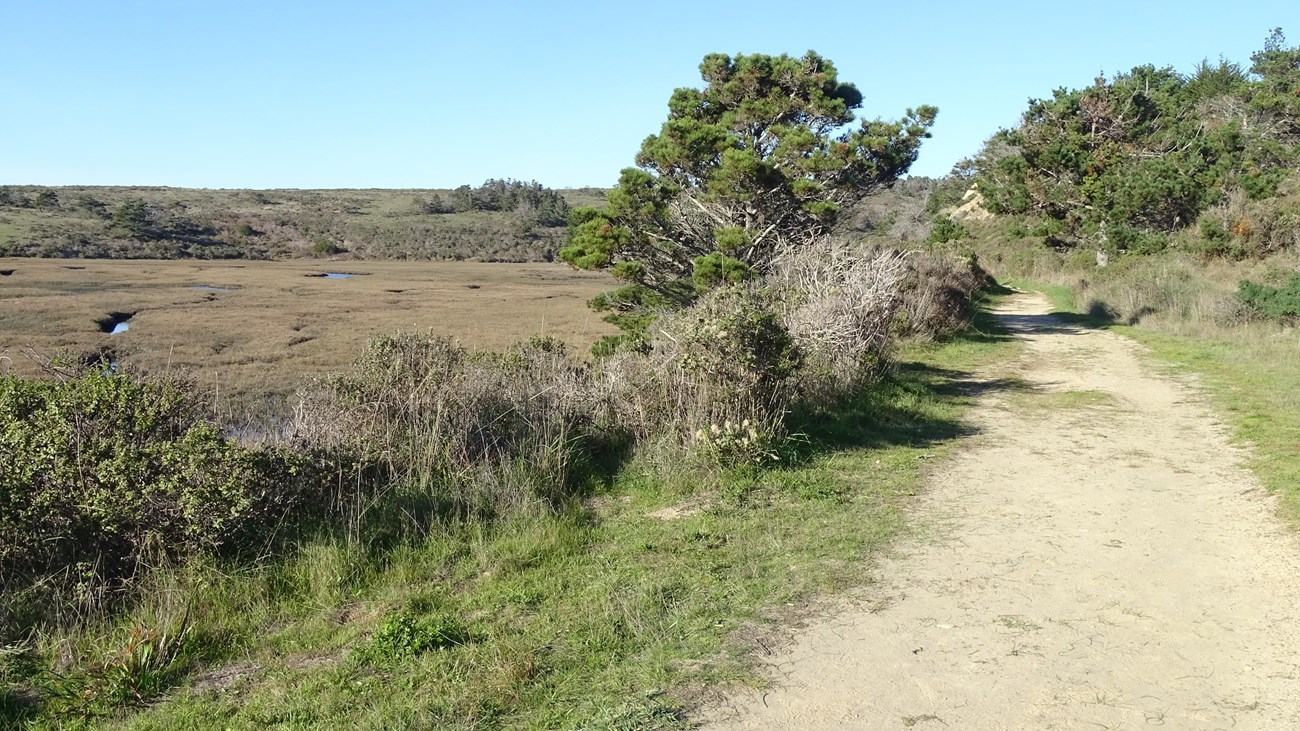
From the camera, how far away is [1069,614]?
5156 millimetres

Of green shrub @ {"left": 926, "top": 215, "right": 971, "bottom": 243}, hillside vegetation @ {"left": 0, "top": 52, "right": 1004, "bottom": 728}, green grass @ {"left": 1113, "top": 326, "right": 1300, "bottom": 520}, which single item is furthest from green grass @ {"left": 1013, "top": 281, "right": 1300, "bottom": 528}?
green shrub @ {"left": 926, "top": 215, "right": 971, "bottom": 243}

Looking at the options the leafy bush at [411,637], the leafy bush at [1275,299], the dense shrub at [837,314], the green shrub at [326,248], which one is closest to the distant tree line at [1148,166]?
the leafy bush at [1275,299]

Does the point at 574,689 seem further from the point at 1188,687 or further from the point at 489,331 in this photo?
the point at 489,331

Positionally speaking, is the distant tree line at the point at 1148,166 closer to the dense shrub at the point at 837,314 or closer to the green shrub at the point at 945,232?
the green shrub at the point at 945,232

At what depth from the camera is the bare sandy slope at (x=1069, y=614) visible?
4105mm

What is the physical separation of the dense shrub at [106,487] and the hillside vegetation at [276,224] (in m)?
63.0

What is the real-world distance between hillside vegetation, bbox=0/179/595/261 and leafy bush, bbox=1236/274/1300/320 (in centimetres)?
6420

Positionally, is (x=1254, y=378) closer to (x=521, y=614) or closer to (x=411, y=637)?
(x=521, y=614)

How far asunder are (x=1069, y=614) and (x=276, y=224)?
9597 centimetres

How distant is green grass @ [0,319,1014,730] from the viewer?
14.1 feet

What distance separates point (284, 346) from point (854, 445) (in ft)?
61.4

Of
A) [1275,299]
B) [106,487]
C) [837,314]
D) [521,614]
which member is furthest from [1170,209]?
[106,487]

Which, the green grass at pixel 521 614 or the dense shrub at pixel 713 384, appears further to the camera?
the dense shrub at pixel 713 384

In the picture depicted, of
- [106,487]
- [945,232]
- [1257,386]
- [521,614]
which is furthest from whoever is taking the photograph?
[945,232]
